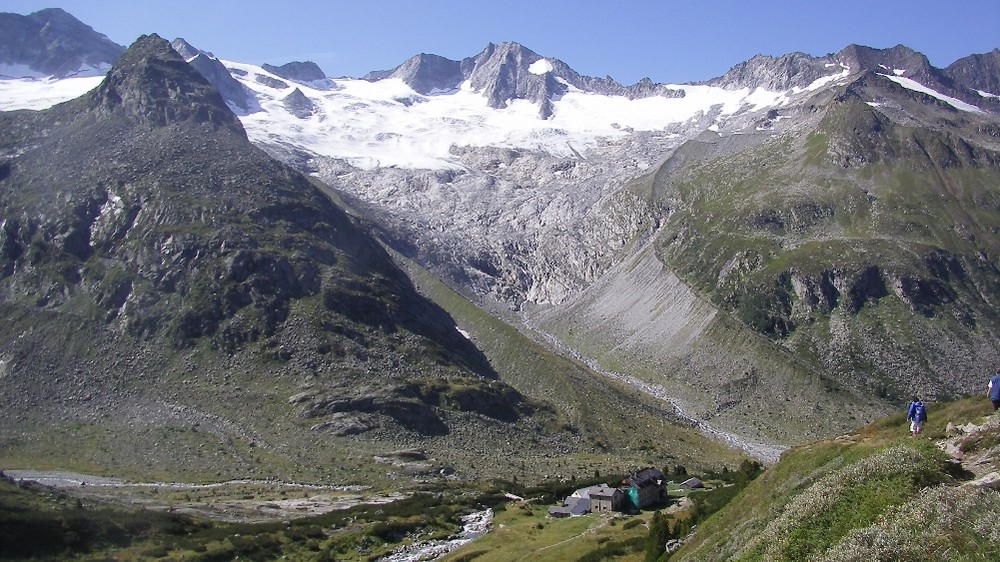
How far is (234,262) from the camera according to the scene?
170625mm

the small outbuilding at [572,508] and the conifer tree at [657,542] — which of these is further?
the small outbuilding at [572,508]

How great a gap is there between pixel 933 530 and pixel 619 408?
454 feet

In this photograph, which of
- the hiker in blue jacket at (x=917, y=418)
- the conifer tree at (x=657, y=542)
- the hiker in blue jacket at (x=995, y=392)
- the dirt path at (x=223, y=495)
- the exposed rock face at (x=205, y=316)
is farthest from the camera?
the exposed rock face at (x=205, y=316)

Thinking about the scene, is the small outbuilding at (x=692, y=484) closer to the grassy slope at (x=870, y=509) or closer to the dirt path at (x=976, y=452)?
the grassy slope at (x=870, y=509)

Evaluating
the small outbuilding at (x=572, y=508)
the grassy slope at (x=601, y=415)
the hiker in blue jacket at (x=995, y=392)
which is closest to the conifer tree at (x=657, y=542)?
the hiker in blue jacket at (x=995, y=392)

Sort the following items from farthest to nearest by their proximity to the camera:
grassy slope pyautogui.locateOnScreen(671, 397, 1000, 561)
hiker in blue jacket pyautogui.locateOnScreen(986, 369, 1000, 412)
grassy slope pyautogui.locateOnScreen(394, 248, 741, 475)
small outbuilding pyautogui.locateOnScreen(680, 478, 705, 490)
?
grassy slope pyautogui.locateOnScreen(394, 248, 741, 475), small outbuilding pyautogui.locateOnScreen(680, 478, 705, 490), hiker in blue jacket pyautogui.locateOnScreen(986, 369, 1000, 412), grassy slope pyautogui.locateOnScreen(671, 397, 1000, 561)

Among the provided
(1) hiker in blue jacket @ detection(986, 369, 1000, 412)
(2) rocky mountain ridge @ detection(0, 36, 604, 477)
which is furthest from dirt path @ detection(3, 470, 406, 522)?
(1) hiker in blue jacket @ detection(986, 369, 1000, 412)

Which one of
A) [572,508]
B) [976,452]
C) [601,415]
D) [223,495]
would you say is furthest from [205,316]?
[976,452]

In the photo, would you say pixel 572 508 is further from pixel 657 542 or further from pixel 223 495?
pixel 223 495

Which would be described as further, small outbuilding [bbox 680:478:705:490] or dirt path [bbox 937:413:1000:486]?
small outbuilding [bbox 680:478:705:490]

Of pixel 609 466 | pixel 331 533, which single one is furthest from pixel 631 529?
pixel 609 466

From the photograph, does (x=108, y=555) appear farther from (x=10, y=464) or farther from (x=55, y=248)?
(x=55, y=248)

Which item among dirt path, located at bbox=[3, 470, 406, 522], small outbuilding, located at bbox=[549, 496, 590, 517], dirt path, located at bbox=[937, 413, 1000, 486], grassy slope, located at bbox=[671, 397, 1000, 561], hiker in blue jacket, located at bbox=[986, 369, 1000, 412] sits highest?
hiker in blue jacket, located at bbox=[986, 369, 1000, 412]

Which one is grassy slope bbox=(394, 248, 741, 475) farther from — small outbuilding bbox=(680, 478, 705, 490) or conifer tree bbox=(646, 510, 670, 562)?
conifer tree bbox=(646, 510, 670, 562)
